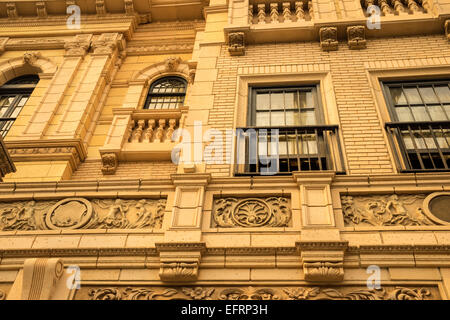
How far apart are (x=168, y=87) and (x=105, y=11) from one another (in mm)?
4491

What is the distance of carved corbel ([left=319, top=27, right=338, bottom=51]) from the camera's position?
9.69 meters

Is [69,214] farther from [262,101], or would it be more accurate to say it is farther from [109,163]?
[262,101]

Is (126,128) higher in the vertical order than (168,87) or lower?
lower

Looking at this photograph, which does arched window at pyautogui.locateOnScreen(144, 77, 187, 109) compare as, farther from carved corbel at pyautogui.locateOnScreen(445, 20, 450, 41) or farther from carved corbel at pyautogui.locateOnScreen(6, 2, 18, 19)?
carved corbel at pyautogui.locateOnScreen(445, 20, 450, 41)

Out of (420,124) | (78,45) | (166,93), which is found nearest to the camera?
(420,124)

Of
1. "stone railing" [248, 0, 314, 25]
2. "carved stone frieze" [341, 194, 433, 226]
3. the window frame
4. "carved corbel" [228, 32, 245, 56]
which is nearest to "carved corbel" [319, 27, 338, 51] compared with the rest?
"stone railing" [248, 0, 314, 25]

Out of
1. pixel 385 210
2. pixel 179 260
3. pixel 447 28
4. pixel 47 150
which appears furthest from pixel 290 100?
pixel 47 150

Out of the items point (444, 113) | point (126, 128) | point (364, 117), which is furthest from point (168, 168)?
point (444, 113)

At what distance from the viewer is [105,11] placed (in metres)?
14.6

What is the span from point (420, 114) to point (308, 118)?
2.19 m

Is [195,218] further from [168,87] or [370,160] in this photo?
[168,87]

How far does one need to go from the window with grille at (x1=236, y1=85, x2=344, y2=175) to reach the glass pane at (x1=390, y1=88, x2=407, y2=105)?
5.16 ft

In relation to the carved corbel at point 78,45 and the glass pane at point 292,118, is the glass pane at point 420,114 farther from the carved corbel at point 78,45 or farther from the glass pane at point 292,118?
the carved corbel at point 78,45

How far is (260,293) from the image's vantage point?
531cm
